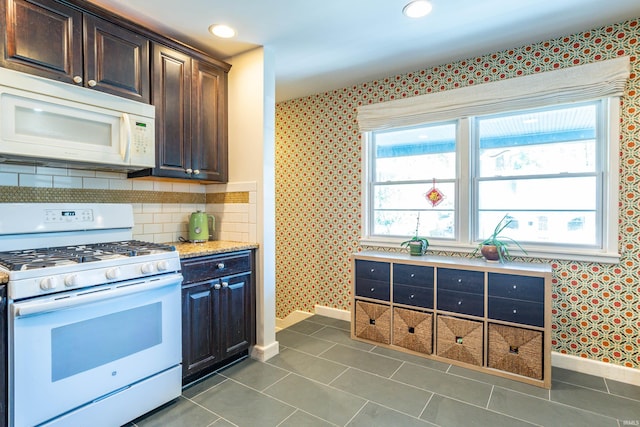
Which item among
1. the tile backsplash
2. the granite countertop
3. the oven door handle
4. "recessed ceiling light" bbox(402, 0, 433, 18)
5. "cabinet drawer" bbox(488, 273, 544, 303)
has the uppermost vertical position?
"recessed ceiling light" bbox(402, 0, 433, 18)

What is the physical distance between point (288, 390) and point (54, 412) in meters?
1.23

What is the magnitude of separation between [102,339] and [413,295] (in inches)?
84.7

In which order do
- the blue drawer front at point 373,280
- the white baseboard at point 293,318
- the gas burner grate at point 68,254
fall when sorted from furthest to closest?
the white baseboard at point 293,318 < the blue drawer front at point 373,280 < the gas burner grate at point 68,254

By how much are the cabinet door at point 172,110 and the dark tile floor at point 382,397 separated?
1563 millimetres

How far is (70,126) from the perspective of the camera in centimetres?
192

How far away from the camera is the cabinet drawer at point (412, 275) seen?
2654 millimetres

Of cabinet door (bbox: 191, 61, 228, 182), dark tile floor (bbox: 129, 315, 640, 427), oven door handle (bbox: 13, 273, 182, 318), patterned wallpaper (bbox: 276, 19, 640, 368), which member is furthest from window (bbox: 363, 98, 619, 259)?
oven door handle (bbox: 13, 273, 182, 318)

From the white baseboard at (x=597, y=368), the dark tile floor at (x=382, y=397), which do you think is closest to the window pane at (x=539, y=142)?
the white baseboard at (x=597, y=368)

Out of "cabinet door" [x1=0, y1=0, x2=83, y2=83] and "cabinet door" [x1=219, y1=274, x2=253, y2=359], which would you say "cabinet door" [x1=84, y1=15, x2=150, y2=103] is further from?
"cabinet door" [x1=219, y1=274, x2=253, y2=359]

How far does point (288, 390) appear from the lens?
2162mm

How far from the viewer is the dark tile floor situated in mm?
1856

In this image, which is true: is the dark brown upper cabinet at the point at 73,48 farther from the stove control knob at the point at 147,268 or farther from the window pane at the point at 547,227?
the window pane at the point at 547,227

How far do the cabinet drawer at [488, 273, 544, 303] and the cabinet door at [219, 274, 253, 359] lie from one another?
1832 millimetres

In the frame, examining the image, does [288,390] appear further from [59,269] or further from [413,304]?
[59,269]
